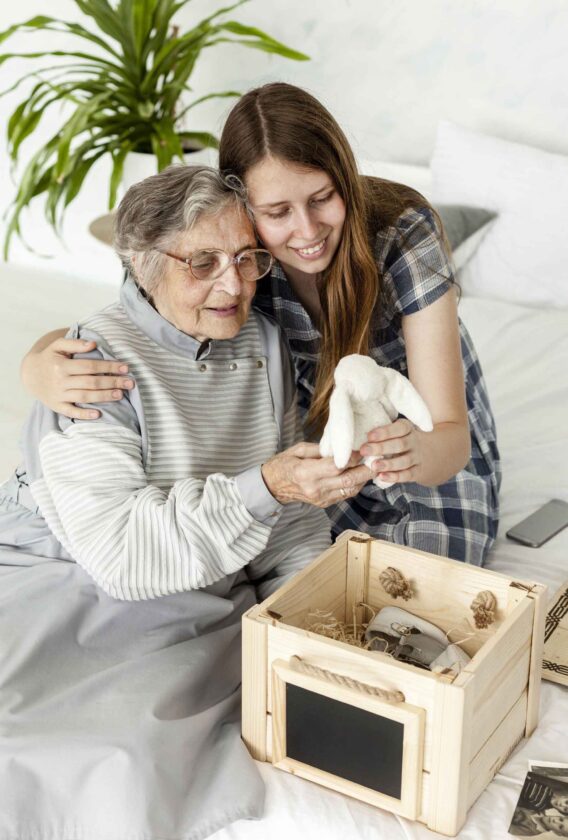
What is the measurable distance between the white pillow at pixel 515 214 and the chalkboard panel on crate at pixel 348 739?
1671mm

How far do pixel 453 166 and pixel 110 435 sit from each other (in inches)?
64.6

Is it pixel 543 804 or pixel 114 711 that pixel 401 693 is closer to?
pixel 543 804

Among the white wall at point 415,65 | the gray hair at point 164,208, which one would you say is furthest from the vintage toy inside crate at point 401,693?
the white wall at point 415,65

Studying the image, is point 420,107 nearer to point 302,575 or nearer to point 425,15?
point 425,15

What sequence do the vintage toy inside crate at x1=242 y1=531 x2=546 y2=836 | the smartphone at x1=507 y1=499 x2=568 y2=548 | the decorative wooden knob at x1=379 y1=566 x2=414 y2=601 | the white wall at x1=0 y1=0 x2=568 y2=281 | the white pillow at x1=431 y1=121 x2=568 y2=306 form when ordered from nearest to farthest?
the vintage toy inside crate at x1=242 y1=531 x2=546 y2=836, the decorative wooden knob at x1=379 y1=566 x2=414 y2=601, the smartphone at x1=507 y1=499 x2=568 y2=548, the white pillow at x1=431 y1=121 x2=568 y2=306, the white wall at x1=0 y1=0 x2=568 y2=281

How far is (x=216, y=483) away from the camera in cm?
139

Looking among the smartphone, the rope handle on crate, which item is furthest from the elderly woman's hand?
the smartphone

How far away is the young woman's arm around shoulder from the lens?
61.4 inches

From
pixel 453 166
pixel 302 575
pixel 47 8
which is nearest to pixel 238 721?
pixel 302 575

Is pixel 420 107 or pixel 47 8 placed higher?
pixel 47 8

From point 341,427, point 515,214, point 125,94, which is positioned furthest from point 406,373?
point 125,94

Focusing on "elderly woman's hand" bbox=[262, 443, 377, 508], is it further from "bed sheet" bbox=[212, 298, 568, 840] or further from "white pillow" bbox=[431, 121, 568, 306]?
"white pillow" bbox=[431, 121, 568, 306]

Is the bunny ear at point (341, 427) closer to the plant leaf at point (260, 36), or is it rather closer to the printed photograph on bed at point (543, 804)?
the printed photograph on bed at point (543, 804)

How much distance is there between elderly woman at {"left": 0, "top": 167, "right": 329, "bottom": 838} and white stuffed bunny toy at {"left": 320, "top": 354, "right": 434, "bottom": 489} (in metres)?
0.15
